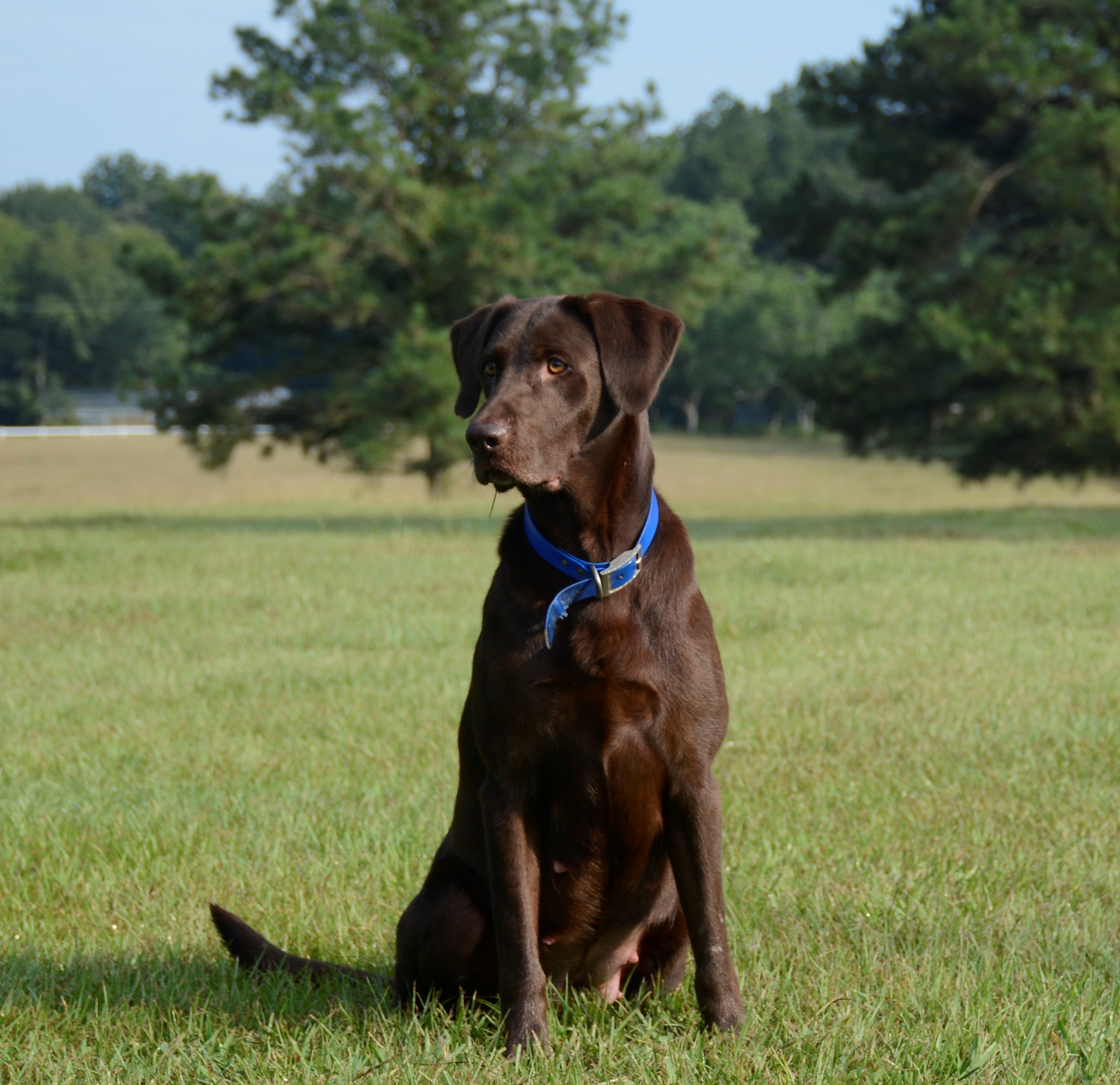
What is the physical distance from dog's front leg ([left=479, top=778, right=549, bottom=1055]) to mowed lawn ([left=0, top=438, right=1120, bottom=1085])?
9 cm

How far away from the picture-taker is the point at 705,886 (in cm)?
292

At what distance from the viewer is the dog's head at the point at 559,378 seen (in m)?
2.91

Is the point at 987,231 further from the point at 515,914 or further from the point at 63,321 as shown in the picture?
the point at 63,321

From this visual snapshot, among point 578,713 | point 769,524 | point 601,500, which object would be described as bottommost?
point 769,524

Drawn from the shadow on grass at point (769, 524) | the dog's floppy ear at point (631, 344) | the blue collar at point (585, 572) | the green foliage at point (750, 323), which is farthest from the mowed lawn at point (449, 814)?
the green foliage at point (750, 323)

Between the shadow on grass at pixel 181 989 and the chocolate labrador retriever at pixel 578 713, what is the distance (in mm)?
250

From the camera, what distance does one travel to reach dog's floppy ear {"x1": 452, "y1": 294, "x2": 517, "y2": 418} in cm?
323

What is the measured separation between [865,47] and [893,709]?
679 inches

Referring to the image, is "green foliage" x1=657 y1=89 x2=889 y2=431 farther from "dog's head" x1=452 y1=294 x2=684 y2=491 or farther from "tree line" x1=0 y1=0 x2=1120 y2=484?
"dog's head" x1=452 y1=294 x2=684 y2=491

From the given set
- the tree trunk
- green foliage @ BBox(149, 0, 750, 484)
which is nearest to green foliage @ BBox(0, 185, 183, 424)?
the tree trunk

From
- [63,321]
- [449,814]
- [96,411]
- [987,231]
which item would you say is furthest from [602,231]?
[96,411]

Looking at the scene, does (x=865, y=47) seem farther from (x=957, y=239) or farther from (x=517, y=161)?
(x=517, y=161)

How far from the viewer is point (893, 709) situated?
6.48m

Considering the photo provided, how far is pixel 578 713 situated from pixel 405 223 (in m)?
19.2
